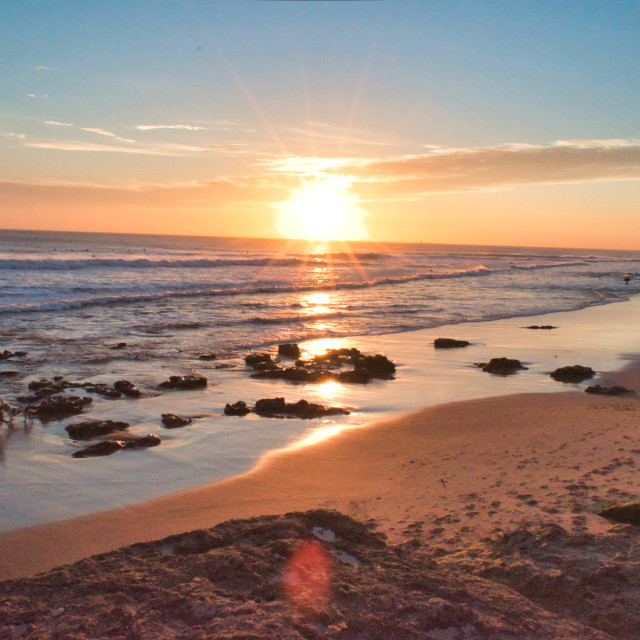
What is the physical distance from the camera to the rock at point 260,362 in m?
11.7

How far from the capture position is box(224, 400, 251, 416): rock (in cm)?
822

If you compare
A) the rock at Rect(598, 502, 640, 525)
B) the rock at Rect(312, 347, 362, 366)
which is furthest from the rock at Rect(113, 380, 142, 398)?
the rock at Rect(598, 502, 640, 525)

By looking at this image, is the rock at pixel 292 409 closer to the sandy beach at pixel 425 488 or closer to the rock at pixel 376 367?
the sandy beach at pixel 425 488

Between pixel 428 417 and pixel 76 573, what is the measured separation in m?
5.59

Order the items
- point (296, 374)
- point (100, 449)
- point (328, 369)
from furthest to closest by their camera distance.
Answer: point (328, 369) → point (296, 374) → point (100, 449)

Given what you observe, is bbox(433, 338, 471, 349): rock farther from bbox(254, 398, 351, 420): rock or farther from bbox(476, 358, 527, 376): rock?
bbox(254, 398, 351, 420): rock

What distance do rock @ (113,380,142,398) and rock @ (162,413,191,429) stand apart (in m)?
1.84

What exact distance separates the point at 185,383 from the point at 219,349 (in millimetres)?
4129

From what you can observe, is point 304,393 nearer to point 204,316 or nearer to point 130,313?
point 204,316

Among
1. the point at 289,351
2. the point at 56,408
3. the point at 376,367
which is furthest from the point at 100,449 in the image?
the point at 289,351

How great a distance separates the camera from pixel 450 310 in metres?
22.3

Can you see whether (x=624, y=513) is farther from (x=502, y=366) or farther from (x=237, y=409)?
(x=502, y=366)

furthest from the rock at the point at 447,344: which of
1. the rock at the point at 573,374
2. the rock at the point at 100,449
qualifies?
the rock at the point at 100,449

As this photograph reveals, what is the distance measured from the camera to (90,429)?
7172 millimetres
